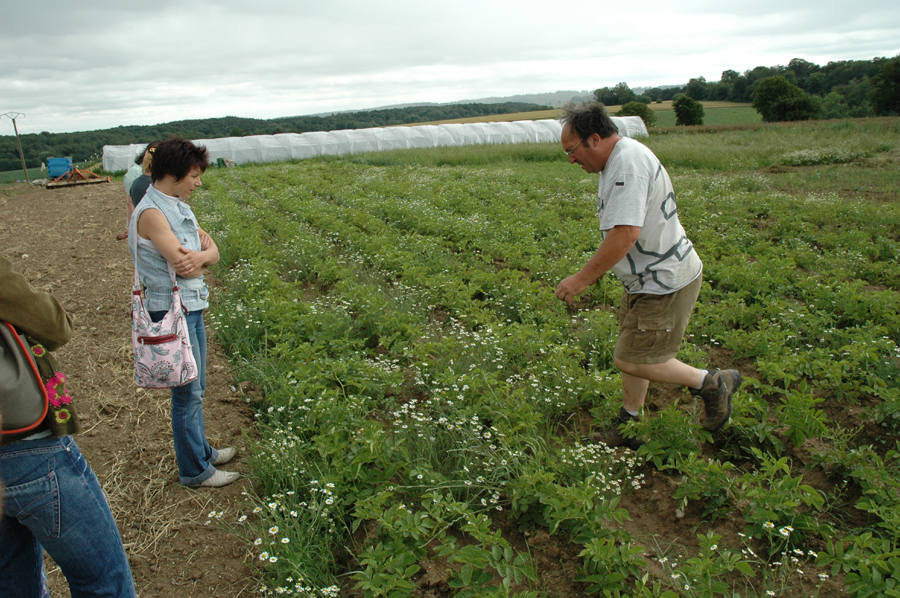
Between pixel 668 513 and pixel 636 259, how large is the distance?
147cm

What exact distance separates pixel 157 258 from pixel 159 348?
51 centimetres

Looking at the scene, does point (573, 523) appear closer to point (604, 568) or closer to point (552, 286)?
point (604, 568)

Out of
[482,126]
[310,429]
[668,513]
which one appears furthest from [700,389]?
[482,126]

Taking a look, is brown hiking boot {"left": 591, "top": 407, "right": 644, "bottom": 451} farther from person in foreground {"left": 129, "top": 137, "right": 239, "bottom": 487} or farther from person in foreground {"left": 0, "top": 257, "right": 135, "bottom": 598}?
person in foreground {"left": 0, "top": 257, "right": 135, "bottom": 598}

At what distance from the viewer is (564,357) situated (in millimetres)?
4348

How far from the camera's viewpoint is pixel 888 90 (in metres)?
39.6

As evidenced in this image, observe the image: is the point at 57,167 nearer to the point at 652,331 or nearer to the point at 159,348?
the point at 159,348

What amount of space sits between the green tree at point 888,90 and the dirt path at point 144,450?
5130cm

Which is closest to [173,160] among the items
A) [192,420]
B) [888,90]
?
[192,420]

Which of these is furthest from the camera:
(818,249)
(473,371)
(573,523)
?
(818,249)

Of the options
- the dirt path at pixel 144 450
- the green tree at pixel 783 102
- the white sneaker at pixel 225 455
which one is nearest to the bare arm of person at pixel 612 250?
the dirt path at pixel 144 450

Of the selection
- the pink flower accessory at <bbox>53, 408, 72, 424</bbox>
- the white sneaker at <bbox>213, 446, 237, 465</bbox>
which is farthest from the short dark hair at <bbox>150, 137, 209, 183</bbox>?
the white sneaker at <bbox>213, 446, 237, 465</bbox>

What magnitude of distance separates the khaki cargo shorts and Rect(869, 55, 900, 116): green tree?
5018 cm

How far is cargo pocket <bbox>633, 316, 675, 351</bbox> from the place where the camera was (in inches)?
127
